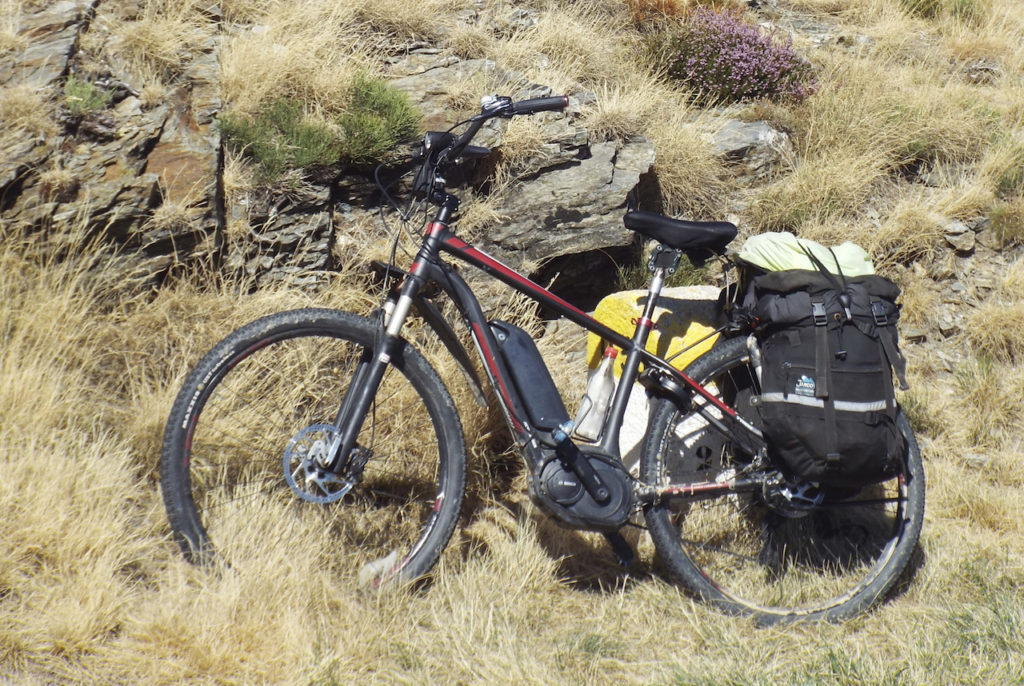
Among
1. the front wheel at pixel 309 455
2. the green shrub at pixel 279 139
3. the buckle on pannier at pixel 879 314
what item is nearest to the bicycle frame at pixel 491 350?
the front wheel at pixel 309 455

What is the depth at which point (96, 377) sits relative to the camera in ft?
12.1

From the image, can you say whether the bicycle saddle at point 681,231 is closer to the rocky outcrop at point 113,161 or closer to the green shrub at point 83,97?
the rocky outcrop at point 113,161

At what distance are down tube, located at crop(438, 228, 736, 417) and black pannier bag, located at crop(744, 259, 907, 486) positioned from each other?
301mm

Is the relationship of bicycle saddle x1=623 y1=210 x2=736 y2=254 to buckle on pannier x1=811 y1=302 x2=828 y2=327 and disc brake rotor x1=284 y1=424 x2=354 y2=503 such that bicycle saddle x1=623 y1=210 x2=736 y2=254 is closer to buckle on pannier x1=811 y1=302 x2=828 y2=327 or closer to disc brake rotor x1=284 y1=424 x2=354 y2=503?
buckle on pannier x1=811 y1=302 x2=828 y2=327

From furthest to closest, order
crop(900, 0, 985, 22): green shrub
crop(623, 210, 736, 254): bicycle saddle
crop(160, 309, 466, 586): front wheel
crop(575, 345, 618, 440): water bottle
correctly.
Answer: crop(900, 0, 985, 22): green shrub < crop(575, 345, 618, 440): water bottle < crop(623, 210, 736, 254): bicycle saddle < crop(160, 309, 466, 586): front wheel

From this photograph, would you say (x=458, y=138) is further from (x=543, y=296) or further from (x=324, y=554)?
(x=324, y=554)

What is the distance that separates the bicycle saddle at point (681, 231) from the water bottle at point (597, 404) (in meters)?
0.54

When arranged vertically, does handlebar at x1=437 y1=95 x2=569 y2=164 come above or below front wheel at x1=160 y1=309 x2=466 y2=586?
above

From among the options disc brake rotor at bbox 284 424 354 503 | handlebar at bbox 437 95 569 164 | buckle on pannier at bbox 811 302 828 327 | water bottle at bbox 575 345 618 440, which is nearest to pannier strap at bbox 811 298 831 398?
buckle on pannier at bbox 811 302 828 327

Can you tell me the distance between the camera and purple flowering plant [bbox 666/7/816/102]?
696cm

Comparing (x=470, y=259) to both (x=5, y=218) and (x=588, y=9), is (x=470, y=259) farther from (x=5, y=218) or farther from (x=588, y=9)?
(x=588, y=9)

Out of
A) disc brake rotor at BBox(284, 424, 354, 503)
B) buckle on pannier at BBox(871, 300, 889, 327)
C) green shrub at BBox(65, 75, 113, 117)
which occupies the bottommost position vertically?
disc brake rotor at BBox(284, 424, 354, 503)

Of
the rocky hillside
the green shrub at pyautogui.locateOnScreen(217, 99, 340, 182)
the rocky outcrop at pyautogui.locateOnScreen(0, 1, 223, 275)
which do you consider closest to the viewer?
the rocky outcrop at pyautogui.locateOnScreen(0, 1, 223, 275)

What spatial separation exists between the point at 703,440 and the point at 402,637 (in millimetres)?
1626
